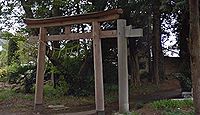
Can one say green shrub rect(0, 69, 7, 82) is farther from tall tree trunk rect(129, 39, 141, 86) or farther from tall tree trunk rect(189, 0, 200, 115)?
tall tree trunk rect(189, 0, 200, 115)

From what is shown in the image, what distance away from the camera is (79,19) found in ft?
32.2

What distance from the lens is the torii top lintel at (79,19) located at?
29.2 ft

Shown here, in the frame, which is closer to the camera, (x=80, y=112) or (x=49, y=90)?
(x=80, y=112)

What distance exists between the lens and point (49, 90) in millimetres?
14445

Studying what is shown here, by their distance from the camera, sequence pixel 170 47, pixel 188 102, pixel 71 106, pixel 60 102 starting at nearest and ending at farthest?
pixel 188 102
pixel 71 106
pixel 60 102
pixel 170 47

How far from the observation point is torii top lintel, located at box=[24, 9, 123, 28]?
29.2 ft

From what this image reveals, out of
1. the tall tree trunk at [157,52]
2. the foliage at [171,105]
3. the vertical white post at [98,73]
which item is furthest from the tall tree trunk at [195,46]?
the tall tree trunk at [157,52]

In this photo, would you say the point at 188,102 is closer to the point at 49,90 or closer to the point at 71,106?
the point at 71,106

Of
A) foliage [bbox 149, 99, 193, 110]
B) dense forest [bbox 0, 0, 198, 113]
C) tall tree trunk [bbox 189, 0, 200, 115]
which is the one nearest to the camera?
tall tree trunk [bbox 189, 0, 200, 115]

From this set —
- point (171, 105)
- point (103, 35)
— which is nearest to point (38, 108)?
point (103, 35)

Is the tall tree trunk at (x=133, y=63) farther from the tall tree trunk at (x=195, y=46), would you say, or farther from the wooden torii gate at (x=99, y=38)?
the tall tree trunk at (x=195, y=46)

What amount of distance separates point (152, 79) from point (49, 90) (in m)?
6.76

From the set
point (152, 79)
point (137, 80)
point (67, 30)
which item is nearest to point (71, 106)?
point (67, 30)

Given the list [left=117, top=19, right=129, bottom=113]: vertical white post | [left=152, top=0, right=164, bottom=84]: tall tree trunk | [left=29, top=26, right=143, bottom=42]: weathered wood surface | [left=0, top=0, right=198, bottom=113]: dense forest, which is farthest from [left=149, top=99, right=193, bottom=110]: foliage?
[left=152, top=0, right=164, bottom=84]: tall tree trunk
